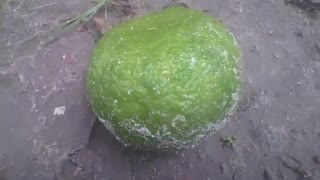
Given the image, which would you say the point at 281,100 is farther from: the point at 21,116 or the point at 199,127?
the point at 21,116

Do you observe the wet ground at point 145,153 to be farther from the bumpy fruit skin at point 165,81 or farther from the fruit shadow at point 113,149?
the bumpy fruit skin at point 165,81

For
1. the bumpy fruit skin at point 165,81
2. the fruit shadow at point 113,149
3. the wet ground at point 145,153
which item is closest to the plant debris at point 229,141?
the wet ground at point 145,153

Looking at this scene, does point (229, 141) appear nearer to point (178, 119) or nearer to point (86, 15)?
point (178, 119)

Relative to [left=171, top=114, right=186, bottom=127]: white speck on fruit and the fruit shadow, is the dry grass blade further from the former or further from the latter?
[left=171, top=114, right=186, bottom=127]: white speck on fruit

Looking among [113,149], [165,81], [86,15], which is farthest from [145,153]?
[86,15]

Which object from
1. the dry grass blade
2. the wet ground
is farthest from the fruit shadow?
the dry grass blade
